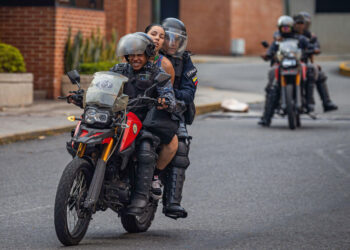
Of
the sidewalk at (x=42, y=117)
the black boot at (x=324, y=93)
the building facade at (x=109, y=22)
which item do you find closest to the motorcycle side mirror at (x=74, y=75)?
the sidewalk at (x=42, y=117)

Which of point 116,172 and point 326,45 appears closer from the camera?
point 116,172

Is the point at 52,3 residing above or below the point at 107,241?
above

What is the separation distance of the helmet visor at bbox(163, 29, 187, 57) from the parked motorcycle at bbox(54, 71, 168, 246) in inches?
32.8

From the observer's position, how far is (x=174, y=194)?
6922mm

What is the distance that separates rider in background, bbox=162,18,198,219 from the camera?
6926 mm

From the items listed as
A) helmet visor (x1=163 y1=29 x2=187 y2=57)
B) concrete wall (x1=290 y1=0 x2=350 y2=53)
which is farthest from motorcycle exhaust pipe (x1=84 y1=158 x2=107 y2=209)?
concrete wall (x1=290 y1=0 x2=350 y2=53)

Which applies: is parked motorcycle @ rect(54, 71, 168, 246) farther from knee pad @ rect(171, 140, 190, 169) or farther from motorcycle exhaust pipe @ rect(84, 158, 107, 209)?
knee pad @ rect(171, 140, 190, 169)

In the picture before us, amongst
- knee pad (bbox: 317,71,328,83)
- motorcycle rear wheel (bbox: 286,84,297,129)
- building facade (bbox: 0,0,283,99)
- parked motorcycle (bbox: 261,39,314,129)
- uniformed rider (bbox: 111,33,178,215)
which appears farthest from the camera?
building facade (bbox: 0,0,283,99)

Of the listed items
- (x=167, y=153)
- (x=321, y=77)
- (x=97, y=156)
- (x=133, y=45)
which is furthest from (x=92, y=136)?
(x=321, y=77)

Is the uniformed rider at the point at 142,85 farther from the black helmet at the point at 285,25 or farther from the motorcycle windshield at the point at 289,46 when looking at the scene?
the black helmet at the point at 285,25

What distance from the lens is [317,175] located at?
1033cm

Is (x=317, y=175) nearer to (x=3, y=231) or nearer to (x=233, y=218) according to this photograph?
(x=233, y=218)

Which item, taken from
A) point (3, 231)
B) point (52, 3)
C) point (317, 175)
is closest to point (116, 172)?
point (3, 231)

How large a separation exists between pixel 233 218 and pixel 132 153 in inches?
64.9
